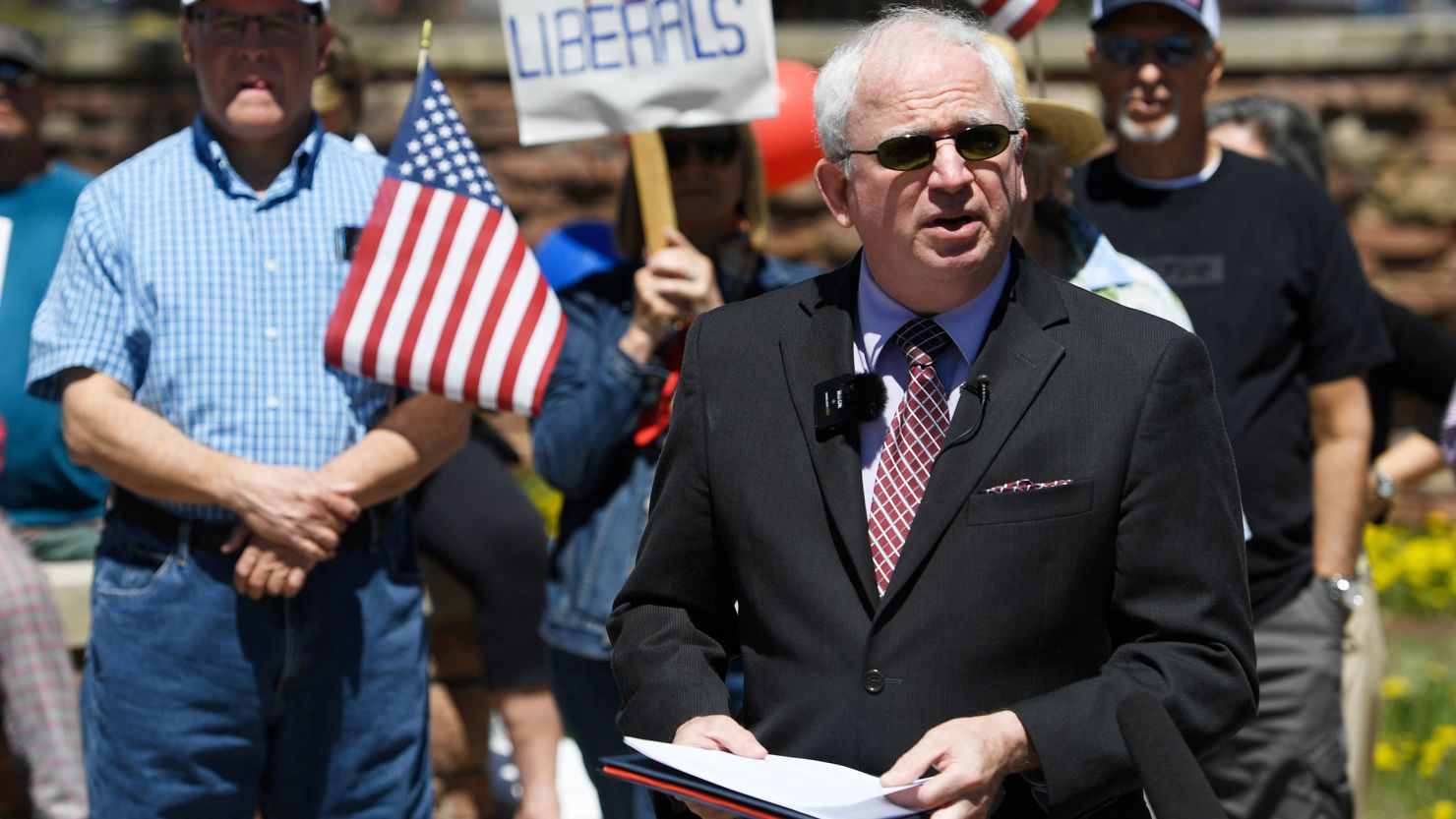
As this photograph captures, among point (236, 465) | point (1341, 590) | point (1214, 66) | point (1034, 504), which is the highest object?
point (1214, 66)

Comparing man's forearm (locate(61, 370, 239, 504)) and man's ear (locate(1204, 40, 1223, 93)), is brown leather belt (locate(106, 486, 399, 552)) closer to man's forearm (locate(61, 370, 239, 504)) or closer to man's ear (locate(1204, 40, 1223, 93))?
man's forearm (locate(61, 370, 239, 504))

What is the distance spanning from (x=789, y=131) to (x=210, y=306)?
243 cm

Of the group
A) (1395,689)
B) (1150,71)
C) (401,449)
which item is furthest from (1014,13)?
(1395,689)

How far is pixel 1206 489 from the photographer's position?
257 cm

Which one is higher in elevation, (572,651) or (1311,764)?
(572,651)

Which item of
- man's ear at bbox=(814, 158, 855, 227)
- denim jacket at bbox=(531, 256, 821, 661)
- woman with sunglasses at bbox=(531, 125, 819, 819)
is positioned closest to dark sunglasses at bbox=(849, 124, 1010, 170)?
man's ear at bbox=(814, 158, 855, 227)

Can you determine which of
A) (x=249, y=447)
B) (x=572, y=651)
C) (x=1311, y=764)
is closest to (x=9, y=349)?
(x=249, y=447)

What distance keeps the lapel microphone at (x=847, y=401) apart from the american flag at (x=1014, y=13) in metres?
2.27

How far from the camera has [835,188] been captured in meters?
2.84

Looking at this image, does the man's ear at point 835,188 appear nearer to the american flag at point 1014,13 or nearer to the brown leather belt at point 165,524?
the brown leather belt at point 165,524

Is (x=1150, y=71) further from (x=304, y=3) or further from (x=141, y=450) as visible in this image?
(x=141, y=450)

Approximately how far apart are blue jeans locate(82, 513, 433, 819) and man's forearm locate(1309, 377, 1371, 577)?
2.34 m

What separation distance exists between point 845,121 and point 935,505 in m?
0.59

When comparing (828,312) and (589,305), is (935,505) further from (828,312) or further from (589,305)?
(589,305)
